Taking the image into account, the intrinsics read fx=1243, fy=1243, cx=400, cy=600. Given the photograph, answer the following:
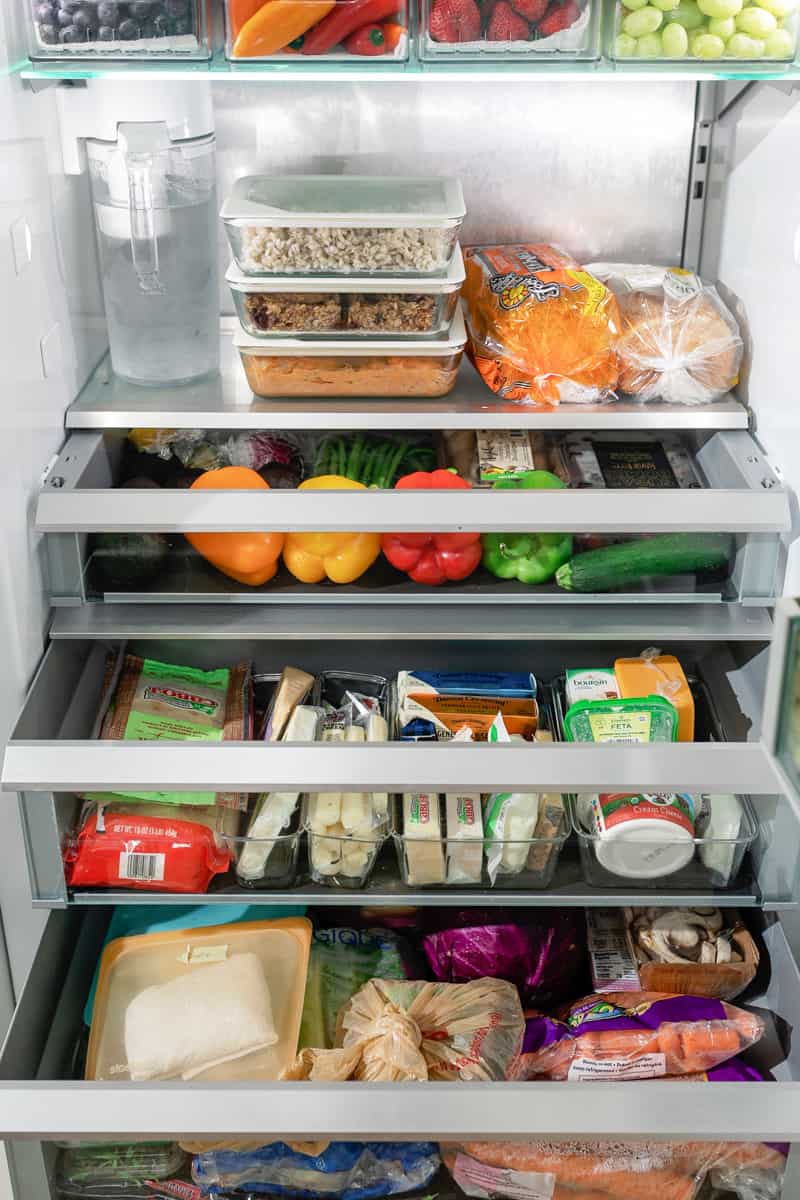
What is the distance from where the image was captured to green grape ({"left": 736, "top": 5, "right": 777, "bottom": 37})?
1382 millimetres

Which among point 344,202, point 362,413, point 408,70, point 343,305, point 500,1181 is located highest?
point 408,70

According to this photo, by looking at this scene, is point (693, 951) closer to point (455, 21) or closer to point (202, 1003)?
point (202, 1003)

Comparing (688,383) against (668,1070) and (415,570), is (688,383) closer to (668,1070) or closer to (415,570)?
(415,570)

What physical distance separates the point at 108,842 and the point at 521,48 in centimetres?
105

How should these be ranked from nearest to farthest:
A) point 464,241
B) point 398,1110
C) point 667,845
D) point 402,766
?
point 398,1110, point 402,766, point 667,845, point 464,241

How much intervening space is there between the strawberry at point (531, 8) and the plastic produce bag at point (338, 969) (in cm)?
118

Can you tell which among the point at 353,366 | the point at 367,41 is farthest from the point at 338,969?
the point at 367,41

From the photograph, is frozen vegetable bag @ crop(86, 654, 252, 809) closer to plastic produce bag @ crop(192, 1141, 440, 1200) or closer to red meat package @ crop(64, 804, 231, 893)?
red meat package @ crop(64, 804, 231, 893)

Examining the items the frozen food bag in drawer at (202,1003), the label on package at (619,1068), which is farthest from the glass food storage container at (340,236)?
the label on package at (619,1068)

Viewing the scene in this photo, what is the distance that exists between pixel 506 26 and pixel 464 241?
0.45 metres

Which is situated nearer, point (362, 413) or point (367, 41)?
point (367, 41)

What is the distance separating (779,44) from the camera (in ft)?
4.58

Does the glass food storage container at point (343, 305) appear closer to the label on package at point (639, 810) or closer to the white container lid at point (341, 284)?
the white container lid at point (341, 284)

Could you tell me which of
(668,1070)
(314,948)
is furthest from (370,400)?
(668,1070)
